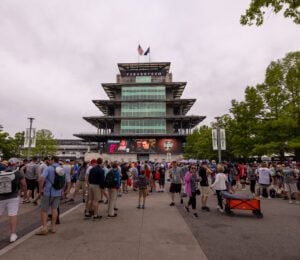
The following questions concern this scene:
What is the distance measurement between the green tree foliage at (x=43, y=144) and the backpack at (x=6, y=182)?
2334 inches

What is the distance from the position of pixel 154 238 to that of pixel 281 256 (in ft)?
9.42

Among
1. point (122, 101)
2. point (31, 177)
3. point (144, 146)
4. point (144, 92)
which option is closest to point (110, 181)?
point (31, 177)

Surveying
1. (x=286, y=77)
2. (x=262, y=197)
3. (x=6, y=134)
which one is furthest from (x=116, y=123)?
(x=262, y=197)

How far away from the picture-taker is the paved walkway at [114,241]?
463 centimetres

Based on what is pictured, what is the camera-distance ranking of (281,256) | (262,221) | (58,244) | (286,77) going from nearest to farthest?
(281,256), (58,244), (262,221), (286,77)

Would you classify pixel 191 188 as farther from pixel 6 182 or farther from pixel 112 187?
pixel 6 182

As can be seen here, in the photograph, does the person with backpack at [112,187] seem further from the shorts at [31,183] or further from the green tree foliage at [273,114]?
the green tree foliage at [273,114]

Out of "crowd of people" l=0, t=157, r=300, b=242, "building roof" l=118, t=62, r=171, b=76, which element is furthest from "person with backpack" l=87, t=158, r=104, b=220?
"building roof" l=118, t=62, r=171, b=76

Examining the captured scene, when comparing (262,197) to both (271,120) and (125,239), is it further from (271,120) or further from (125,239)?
(271,120)

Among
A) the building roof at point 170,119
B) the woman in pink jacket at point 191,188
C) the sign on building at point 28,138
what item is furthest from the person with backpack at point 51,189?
the building roof at point 170,119

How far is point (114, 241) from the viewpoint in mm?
5426

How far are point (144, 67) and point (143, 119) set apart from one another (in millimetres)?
21863

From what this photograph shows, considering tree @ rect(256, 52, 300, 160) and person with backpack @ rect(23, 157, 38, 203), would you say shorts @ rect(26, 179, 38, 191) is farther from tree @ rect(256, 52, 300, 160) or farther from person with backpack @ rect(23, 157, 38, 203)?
tree @ rect(256, 52, 300, 160)

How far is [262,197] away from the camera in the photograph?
12664 millimetres
